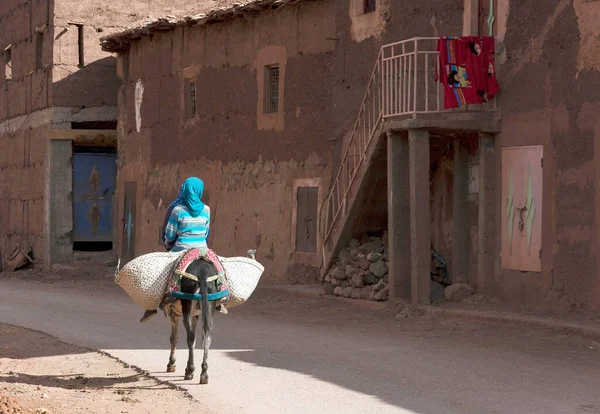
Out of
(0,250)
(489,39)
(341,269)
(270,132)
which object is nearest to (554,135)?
(489,39)

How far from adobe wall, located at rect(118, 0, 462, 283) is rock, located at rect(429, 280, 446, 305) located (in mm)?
3514

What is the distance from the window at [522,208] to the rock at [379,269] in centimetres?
206

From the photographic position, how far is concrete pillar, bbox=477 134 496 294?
16.8 metres

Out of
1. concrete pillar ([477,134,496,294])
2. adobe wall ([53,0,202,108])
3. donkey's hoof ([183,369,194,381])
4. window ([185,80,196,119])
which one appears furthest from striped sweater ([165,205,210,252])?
adobe wall ([53,0,202,108])

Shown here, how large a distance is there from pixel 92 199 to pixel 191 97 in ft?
19.7

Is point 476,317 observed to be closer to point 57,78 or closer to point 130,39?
point 130,39

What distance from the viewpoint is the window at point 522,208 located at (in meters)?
15.9

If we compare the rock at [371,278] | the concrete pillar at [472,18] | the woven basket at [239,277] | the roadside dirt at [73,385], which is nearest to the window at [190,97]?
the rock at [371,278]

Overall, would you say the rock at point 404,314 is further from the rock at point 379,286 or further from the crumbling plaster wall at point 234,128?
the crumbling plaster wall at point 234,128

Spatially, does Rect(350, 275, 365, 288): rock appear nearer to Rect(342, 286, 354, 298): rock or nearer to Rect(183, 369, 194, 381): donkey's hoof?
Rect(342, 286, 354, 298): rock

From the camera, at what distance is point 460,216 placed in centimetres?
1745

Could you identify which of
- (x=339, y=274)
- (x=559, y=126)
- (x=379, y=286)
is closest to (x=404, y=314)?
(x=379, y=286)

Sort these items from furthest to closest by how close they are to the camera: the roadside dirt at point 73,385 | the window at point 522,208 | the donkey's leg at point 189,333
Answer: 1. the window at point 522,208
2. the donkey's leg at point 189,333
3. the roadside dirt at point 73,385

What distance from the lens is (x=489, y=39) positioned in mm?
16641
